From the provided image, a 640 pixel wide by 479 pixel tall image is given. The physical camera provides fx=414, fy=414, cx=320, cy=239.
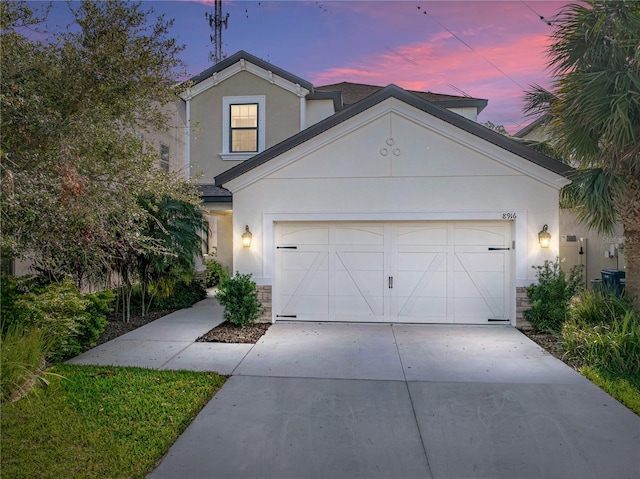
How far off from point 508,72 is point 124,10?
33.8 feet

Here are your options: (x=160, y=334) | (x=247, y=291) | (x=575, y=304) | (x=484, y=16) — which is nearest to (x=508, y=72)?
(x=484, y=16)

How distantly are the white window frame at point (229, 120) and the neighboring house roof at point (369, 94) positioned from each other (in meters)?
2.08

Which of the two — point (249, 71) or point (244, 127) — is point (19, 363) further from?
point (249, 71)

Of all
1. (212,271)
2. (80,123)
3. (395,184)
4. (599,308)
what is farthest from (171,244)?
(599,308)

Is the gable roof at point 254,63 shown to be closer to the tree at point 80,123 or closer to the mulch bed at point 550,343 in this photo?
the tree at point 80,123

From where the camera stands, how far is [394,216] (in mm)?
8602

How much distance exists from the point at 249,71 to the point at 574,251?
1210 cm

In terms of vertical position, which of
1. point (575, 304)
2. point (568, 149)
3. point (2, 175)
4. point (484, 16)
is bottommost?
point (575, 304)

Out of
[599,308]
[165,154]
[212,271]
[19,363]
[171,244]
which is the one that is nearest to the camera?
[19,363]

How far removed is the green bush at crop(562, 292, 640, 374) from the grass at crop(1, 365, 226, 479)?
5451mm

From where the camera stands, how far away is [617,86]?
21.9 ft

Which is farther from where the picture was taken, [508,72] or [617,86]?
[508,72]

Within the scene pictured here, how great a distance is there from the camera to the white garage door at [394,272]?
865 centimetres

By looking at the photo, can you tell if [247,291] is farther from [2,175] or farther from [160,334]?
[2,175]
